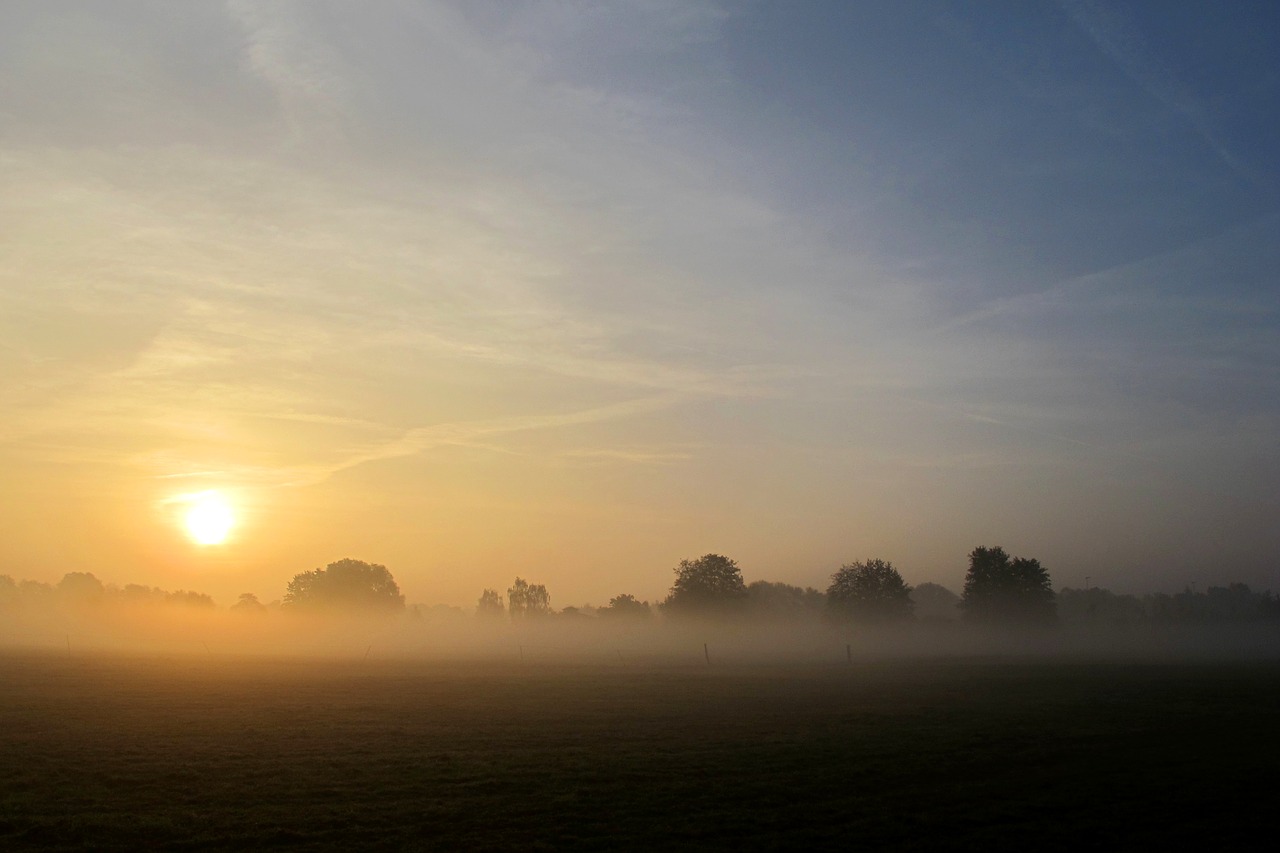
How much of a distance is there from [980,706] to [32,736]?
39276mm

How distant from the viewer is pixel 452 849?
54.6ft

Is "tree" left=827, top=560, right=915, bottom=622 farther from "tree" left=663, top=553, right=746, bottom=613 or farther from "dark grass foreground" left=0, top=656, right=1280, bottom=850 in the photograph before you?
"dark grass foreground" left=0, top=656, right=1280, bottom=850

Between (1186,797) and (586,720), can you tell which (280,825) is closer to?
(586,720)

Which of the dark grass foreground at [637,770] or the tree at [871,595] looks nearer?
the dark grass foreground at [637,770]

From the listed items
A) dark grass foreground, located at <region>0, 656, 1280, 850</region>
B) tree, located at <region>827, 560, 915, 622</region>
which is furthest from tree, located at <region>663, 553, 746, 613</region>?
dark grass foreground, located at <region>0, 656, 1280, 850</region>

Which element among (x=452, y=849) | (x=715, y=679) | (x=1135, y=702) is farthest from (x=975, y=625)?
(x=452, y=849)

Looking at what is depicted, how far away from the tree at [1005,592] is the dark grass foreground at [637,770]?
325ft

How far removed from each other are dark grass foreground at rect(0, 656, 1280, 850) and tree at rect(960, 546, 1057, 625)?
325 ft

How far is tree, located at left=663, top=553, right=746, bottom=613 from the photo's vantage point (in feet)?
506

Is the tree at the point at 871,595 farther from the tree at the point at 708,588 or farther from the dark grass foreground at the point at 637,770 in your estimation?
the dark grass foreground at the point at 637,770

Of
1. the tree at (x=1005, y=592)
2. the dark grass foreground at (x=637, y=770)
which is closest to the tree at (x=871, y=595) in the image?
the tree at (x=1005, y=592)

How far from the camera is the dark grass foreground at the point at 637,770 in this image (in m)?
17.8

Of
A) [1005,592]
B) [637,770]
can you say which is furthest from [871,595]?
[637,770]

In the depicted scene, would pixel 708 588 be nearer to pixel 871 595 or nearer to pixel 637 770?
pixel 871 595
